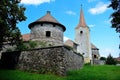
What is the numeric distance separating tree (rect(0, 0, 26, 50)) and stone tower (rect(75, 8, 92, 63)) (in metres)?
38.5

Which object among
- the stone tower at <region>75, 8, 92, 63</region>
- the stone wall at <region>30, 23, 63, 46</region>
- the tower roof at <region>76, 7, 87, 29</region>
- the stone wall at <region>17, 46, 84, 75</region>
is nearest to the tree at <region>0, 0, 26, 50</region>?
the stone wall at <region>17, 46, 84, 75</region>

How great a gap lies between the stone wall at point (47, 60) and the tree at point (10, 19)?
205 cm

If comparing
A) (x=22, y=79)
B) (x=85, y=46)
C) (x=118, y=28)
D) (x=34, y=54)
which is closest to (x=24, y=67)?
(x=34, y=54)

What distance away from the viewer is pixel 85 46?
62594mm

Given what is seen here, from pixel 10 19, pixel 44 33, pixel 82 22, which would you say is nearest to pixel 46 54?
pixel 10 19

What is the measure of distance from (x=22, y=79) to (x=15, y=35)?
5.62 m

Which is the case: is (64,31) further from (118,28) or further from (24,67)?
(118,28)

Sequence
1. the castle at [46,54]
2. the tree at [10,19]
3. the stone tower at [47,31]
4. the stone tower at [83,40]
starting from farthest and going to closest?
the stone tower at [83,40]
the stone tower at [47,31]
the castle at [46,54]
the tree at [10,19]

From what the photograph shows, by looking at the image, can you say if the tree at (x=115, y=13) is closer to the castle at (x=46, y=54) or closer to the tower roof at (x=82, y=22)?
the castle at (x=46, y=54)

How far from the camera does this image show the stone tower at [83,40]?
61647 mm

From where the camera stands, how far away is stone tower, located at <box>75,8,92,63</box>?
61.6 m

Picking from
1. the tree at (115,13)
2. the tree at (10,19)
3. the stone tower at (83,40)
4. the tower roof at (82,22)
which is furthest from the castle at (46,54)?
the tower roof at (82,22)

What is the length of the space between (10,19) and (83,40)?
41419 mm

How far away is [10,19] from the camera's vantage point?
23.7 m
